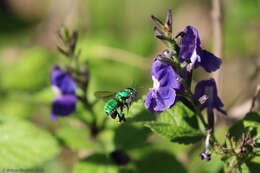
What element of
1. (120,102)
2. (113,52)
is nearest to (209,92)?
(120,102)

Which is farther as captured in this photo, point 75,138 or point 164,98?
point 75,138

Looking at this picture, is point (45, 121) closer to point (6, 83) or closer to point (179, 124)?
point (6, 83)

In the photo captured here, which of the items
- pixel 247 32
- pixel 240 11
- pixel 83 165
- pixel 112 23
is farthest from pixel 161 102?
pixel 112 23

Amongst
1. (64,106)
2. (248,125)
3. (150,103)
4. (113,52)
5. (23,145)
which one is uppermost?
(113,52)

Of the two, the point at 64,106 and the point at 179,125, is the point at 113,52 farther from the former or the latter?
the point at 179,125

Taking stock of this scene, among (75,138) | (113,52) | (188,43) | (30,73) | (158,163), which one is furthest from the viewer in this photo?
(113,52)

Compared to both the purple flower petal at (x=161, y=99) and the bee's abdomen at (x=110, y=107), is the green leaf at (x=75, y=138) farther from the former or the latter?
the purple flower petal at (x=161, y=99)

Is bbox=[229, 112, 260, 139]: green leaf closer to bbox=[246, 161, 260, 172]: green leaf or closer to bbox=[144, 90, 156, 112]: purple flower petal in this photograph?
bbox=[246, 161, 260, 172]: green leaf

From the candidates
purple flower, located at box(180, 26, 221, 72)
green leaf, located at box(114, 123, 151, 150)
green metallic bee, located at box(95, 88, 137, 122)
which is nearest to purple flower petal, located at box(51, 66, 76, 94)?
green leaf, located at box(114, 123, 151, 150)

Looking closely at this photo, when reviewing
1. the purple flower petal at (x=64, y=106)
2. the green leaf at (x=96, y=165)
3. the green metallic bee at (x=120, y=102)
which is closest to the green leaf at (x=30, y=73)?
the purple flower petal at (x=64, y=106)
